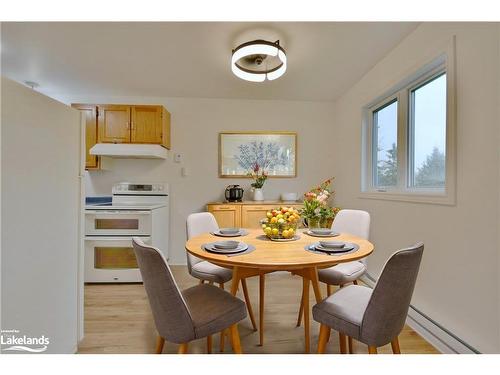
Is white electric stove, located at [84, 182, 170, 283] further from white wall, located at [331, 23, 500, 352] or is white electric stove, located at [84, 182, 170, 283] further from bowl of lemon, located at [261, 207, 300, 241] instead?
white wall, located at [331, 23, 500, 352]

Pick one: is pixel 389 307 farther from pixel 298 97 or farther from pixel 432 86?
pixel 298 97

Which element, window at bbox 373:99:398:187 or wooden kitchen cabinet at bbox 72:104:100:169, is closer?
window at bbox 373:99:398:187

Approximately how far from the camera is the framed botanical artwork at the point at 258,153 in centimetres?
340

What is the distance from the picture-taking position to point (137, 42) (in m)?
2.01

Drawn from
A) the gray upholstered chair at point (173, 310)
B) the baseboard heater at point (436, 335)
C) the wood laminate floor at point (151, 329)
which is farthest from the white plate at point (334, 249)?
the baseboard heater at point (436, 335)

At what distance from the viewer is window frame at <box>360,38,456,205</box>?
152 cm

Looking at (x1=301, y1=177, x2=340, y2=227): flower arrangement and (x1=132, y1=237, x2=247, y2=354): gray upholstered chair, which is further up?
(x1=301, y1=177, x2=340, y2=227): flower arrangement

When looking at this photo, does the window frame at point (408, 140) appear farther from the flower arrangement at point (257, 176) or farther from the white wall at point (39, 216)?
the white wall at point (39, 216)

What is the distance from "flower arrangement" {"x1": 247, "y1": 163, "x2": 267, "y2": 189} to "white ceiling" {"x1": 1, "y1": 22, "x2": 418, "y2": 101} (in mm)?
1026

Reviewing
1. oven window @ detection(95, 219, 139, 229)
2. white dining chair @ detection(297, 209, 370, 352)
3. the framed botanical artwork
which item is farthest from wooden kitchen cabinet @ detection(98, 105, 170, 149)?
white dining chair @ detection(297, 209, 370, 352)

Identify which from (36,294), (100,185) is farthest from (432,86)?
(100,185)

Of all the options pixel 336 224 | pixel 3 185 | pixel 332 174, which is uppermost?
pixel 332 174

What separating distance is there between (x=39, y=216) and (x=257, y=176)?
250cm
